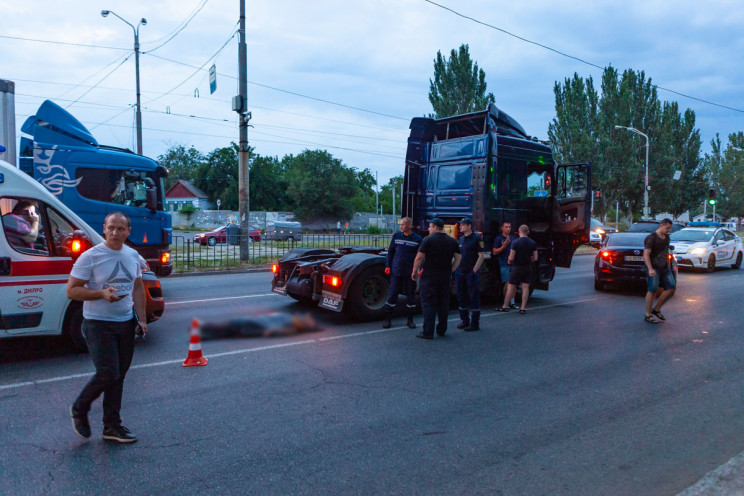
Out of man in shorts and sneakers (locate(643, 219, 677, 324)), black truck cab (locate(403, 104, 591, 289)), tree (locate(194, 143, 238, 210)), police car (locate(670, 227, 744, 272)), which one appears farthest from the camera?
tree (locate(194, 143, 238, 210))

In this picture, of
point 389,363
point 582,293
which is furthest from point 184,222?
point 389,363

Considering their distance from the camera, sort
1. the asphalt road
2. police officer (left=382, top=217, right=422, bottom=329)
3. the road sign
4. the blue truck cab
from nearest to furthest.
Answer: the asphalt road, police officer (left=382, top=217, right=422, bottom=329), the blue truck cab, the road sign

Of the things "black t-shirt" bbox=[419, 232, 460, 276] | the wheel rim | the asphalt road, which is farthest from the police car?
"black t-shirt" bbox=[419, 232, 460, 276]

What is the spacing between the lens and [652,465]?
374 cm

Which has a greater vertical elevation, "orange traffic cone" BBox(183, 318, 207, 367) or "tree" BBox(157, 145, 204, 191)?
"tree" BBox(157, 145, 204, 191)

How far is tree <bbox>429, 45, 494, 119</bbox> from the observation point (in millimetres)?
40594

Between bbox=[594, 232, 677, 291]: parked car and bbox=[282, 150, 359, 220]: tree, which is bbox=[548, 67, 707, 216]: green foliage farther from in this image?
bbox=[594, 232, 677, 291]: parked car

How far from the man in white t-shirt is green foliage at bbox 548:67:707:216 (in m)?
44.8

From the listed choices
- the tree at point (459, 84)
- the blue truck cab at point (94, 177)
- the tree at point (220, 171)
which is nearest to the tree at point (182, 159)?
the tree at point (220, 171)

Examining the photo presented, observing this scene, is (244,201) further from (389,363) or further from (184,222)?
(184,222)

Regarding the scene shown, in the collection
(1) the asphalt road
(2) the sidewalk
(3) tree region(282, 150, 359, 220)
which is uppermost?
(3) tree region(282, 150, 359, 220)

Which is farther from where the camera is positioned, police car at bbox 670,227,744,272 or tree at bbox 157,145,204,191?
tree at bbox 157,145,204,191

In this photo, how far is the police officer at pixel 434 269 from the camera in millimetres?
7293

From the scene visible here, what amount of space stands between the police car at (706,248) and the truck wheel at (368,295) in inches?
499
